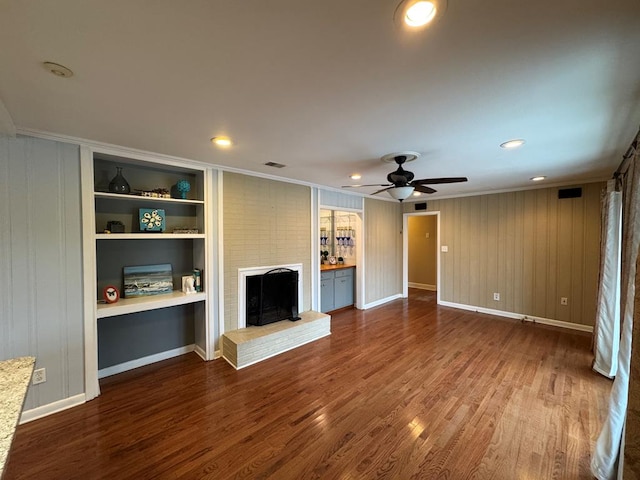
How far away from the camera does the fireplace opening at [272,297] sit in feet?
12.4

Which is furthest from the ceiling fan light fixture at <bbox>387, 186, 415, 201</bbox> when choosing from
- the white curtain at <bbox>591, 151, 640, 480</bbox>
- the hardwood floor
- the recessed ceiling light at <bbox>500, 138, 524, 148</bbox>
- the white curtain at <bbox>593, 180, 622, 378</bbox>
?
the white curtain at <bbox>593, 180, 622, 378</bbox>

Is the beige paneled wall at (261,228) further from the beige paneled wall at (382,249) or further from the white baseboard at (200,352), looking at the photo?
the beige paneled wall at (382,249)

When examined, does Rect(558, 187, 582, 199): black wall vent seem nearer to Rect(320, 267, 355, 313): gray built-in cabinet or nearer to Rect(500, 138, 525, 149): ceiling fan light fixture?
Rect(500, 138, 525, 149): ceiling fan light fixture

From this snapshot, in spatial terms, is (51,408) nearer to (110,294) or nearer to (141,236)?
(110,294)

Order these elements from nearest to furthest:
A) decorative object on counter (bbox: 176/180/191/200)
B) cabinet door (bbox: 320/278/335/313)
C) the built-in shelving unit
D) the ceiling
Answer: the ceiling < the built-in shelving unit < decorative object on counter (bbox: 176/180/191/200) < cabinet door (bbox: 320/278/335/313)

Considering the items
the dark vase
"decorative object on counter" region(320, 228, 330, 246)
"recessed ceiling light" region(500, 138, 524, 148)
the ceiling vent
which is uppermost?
the ceiling vent

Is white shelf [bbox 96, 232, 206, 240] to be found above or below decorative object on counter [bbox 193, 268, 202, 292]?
above

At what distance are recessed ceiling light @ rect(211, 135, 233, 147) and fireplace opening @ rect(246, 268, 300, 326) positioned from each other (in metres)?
1.85

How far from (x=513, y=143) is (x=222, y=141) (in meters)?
2.72

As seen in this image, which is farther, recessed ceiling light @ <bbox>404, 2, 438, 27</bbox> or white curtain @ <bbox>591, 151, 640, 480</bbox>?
white curtain @ <bbox>591, 151, 640, 480</bbox>

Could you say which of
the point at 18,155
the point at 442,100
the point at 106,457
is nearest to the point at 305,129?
the point at 442,100

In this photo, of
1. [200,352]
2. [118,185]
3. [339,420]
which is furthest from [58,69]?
[200,352]

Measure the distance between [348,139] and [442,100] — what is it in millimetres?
865

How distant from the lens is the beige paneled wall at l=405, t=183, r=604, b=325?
429 cm
